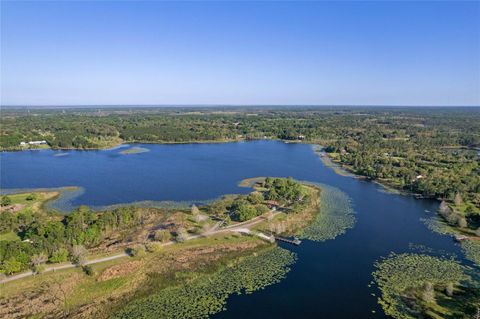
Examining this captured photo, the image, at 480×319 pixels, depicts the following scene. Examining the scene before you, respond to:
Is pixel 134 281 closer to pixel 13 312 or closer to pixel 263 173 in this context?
pixel 13 312

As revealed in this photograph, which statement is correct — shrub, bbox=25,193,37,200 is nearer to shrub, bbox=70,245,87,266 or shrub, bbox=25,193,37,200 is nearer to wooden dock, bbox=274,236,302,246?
shrub, bbox=70,245,87,266

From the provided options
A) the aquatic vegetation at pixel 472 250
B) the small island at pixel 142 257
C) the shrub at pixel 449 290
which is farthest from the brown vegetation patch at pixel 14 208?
the aquatic vegetation at pixel 472 250

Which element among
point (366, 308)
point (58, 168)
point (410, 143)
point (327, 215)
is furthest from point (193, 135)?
point (366, 308)

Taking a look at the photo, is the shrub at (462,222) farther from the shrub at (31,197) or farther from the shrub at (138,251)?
the shrub at (31,197)

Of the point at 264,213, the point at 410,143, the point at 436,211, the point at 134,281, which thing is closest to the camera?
the point at 134,281

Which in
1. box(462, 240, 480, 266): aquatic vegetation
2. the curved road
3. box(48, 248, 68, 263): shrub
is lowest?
box(462, 240, 480, 266): aquatic vegetation

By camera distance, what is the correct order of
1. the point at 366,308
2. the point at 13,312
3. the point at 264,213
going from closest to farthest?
the point at 13,312 → the point at 366,308 → the point at 264,213

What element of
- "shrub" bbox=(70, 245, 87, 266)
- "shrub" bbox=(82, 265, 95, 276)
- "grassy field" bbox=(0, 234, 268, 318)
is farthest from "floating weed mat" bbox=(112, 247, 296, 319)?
"shrub" bbox=(70, 245, 87, 266)
